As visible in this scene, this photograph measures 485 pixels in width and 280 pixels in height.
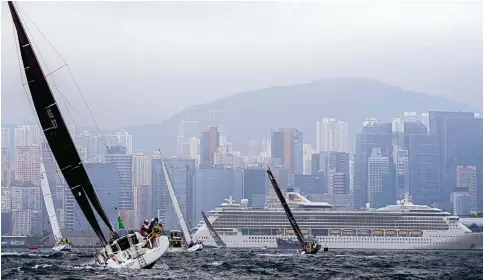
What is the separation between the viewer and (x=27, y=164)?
128m

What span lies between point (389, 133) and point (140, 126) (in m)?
41.8

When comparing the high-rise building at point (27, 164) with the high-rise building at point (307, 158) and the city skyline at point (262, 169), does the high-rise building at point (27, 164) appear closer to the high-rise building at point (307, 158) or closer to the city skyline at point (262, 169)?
the city skyline at point (262, 169)

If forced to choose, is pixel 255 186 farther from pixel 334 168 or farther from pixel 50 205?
pixel 50 205

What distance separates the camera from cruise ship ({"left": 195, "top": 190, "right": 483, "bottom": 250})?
78938mm

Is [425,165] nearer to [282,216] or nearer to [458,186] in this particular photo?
[458,186]

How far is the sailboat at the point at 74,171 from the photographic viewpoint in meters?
24.6

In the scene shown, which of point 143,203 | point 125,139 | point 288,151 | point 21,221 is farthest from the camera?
point 125,139

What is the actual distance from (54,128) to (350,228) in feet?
187

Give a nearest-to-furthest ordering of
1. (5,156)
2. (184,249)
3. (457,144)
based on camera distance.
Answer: (184,249) < (5,156) < (457,144)

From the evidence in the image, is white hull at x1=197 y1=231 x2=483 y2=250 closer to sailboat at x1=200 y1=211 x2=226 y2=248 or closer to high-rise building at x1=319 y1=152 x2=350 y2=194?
sailboat at x1=200 y1=211 x2=226 y2=248

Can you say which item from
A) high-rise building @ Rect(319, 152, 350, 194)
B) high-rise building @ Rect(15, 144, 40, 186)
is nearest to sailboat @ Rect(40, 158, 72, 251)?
high-rise building @ Rect(15, 144, 40, 186)

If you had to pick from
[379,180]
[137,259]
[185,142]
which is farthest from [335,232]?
[185,142]

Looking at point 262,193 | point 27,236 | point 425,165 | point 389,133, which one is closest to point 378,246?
point 27,236

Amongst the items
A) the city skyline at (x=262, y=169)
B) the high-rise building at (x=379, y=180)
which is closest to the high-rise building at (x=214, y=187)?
the city skyline at (x=262, y=169)
